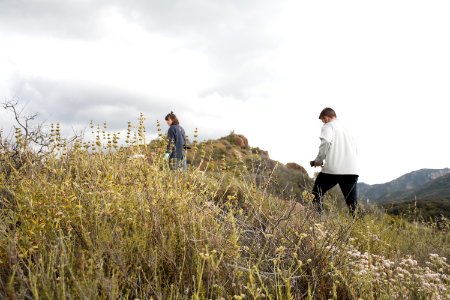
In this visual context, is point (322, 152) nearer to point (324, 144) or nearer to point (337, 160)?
point (324, 144)

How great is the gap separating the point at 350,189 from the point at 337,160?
1.70ft

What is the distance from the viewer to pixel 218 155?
17.7 meters

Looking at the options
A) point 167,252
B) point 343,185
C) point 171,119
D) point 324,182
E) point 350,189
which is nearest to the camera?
point 167,252

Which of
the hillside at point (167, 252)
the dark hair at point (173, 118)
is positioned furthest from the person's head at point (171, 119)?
the hillside at point (167, 252)

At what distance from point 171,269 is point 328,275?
1164 millimetres

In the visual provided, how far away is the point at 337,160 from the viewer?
599 centimetres

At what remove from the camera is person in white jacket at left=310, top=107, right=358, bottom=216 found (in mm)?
5977

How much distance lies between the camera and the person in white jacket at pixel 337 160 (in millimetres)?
5977

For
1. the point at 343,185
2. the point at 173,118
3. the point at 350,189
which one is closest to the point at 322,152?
the point at 343,185

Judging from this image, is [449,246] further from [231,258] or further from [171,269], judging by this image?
[171,269]

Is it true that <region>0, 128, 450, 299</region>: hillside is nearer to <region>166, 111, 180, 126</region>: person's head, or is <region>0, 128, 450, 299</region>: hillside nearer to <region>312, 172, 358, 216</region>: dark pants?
<region>312, 172, 358, 216</region>: dark pants

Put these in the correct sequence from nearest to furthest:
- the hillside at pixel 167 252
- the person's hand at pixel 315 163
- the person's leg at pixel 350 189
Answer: the hillside at pixel 167 252, the person's leg at pixel 350 189, the person's hand at pixel 315 163

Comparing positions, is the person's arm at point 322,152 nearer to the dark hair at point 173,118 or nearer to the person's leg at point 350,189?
the person's leg at point 350,189

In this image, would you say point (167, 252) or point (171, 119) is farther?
point (171, 119)
